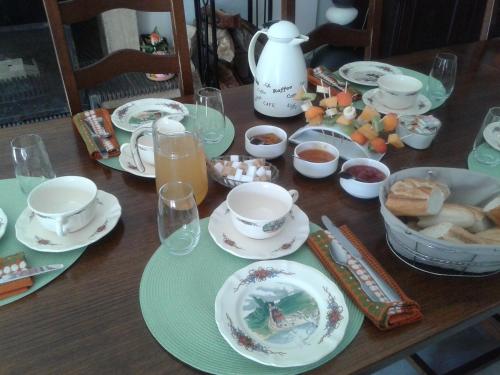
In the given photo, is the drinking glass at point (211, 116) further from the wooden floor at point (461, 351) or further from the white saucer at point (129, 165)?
the wooden floor at point (461, 351)

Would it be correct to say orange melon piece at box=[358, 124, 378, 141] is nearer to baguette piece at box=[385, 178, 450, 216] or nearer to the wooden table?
the wooden table

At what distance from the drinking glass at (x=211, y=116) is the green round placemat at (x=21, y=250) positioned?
393 millimetres

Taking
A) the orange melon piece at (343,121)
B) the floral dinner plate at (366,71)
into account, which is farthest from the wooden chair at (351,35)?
the orange melon piece at (343,121)

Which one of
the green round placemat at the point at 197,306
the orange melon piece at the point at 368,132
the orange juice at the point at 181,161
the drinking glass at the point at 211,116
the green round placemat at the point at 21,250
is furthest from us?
the drinking glass at the point at 211,116

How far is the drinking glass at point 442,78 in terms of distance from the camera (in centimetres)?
113

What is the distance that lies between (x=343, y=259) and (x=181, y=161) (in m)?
0.31

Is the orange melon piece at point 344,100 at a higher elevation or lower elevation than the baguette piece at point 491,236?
higher

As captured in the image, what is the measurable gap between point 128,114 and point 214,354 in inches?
27.1

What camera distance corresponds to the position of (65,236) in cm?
70

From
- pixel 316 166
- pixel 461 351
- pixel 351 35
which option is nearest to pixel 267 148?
pixel 316 166

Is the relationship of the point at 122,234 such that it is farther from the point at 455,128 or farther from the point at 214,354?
the point at 455,128

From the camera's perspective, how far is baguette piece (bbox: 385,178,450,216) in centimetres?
66

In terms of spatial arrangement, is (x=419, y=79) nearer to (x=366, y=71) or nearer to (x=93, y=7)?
(x=366, y=71)

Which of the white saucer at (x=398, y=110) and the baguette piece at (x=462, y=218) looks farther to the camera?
the white saucer at (x=398, y=110)
